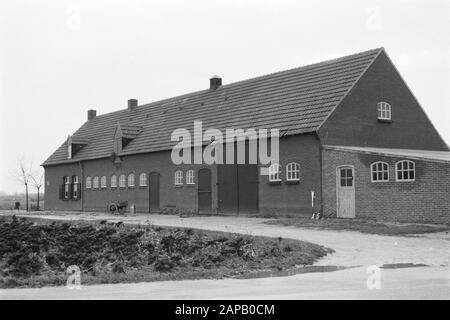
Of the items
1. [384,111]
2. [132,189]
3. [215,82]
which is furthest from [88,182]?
[384,111]

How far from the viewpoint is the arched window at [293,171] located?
92.8 feet

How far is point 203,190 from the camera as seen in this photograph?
110 feet

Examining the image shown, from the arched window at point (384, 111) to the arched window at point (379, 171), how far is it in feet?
17.9

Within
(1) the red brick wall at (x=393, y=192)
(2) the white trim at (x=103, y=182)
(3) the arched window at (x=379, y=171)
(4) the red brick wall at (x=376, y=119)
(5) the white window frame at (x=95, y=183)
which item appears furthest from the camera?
(5) the white window frame at (x=95, y=183)

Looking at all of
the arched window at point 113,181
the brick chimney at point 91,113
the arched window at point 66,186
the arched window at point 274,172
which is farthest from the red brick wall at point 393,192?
the brick chimney at point 91,113

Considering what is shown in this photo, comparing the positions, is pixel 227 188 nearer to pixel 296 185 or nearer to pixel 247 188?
pixel 247 188

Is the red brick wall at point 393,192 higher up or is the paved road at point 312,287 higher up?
the red brick wall at point 393,192

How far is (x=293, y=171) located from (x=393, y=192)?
568 centimetres

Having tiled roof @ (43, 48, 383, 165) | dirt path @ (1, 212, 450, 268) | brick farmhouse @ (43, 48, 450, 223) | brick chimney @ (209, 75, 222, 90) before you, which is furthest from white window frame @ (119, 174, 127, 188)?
dirt path @ (1, 212, 450, 268)

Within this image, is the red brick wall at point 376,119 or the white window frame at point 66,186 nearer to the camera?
the red brick wall at point 376,119

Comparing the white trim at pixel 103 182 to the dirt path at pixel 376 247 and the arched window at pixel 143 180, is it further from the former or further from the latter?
the dirt path at pixel 376 247

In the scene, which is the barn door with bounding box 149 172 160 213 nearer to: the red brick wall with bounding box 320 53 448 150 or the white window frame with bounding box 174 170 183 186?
the white window frame with bounding box 174 170 183 186

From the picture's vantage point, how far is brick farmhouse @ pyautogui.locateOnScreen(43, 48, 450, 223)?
2419 cm

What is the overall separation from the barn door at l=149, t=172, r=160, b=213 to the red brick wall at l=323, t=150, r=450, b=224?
13.7m
